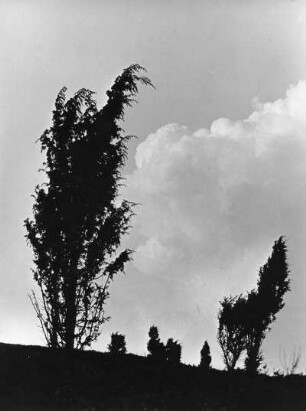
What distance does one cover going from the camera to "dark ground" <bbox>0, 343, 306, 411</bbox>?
13406mm

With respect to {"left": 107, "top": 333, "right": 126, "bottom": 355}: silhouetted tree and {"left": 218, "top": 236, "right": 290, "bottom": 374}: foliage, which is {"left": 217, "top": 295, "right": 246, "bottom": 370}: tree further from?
{"left": 107, "top": 333, "right": 126, "bottom": 355}: silhouetted tree

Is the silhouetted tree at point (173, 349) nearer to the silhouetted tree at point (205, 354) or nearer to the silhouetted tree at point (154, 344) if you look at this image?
the silhouetted tree at point (154, 344)

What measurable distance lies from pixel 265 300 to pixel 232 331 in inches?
96.1

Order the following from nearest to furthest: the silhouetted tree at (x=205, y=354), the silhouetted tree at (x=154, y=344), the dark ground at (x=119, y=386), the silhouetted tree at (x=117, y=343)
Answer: the dark ground at (x=119, y=386) → the silhouetted tree at (x=117, y=343) → the silhouetted tree at (x=154, y=344) → the silhouetted tree at (x=205, y=354)

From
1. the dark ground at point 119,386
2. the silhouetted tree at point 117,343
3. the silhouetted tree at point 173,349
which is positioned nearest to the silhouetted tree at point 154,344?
the silhouetted tree at point 173,349

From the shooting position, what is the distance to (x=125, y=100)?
61.9ft

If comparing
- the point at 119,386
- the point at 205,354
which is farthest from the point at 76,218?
the point at 205,354

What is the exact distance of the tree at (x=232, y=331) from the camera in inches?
1070

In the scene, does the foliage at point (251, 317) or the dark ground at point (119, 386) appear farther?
the foliage at point (251, 317)

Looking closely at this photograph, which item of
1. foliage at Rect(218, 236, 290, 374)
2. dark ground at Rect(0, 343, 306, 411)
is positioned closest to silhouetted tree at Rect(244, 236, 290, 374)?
foliage at Rect(218, 236, 290, 374)

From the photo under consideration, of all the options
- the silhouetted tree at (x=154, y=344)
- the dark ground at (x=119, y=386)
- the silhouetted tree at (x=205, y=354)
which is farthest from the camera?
the silhouetted tree at (x=205, y=354)

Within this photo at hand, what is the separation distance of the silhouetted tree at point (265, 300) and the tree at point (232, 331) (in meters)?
0.31

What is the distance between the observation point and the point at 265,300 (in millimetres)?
27859

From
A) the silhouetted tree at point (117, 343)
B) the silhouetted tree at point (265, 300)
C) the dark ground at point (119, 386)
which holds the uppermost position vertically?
the silhouetted tree at point (265, 300)
